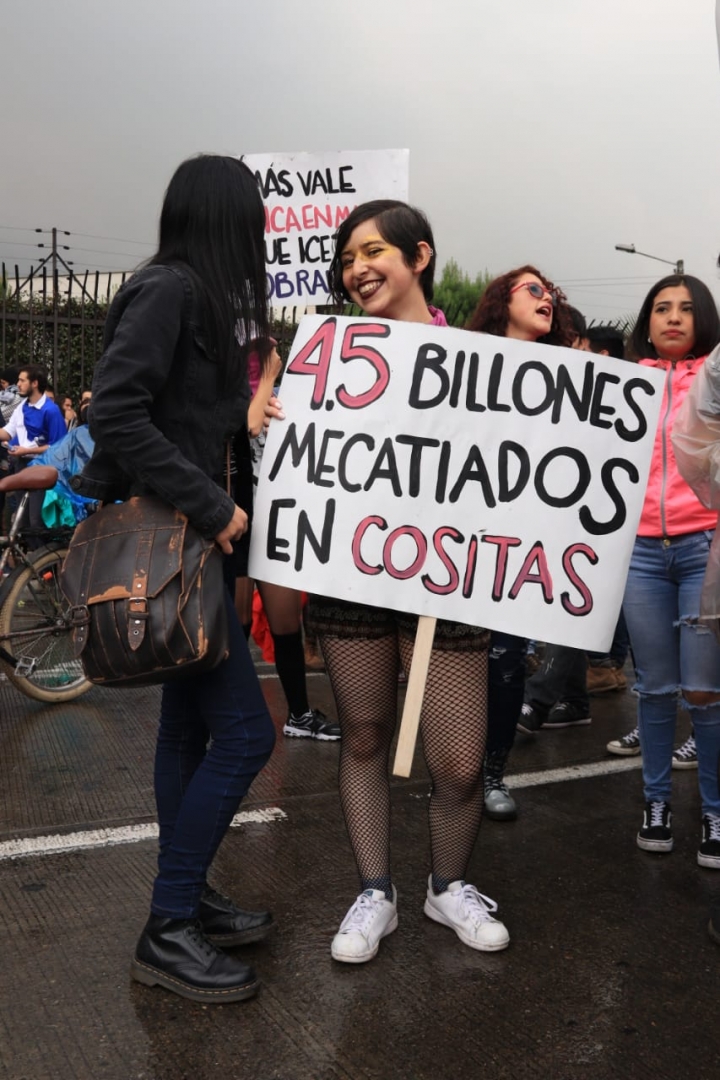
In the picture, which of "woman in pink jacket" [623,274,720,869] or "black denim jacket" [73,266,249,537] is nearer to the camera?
"black denim jacket" [73,266,249,537]

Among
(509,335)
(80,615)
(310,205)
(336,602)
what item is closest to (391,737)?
(336,602)

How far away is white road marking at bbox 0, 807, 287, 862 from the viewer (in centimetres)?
365

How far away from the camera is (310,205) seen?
22.3 ft

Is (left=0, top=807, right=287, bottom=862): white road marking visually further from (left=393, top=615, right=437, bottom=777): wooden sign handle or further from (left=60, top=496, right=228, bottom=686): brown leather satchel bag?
(left=60, top=496, right=228, bottom=686): brown leather satchel bag

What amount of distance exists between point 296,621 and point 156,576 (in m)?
2.61

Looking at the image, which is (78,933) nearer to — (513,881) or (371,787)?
(371,787)

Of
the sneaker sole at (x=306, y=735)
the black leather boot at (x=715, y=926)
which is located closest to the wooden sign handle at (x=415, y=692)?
the black leather boot at (x=715, y=926)

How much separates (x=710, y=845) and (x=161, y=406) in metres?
2.38

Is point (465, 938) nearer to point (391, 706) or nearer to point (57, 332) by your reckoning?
point (391, 706)

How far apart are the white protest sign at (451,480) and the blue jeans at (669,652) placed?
2.60ft

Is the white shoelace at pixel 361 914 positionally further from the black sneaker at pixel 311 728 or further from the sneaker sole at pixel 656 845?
the black sneaker at pixel 311 728

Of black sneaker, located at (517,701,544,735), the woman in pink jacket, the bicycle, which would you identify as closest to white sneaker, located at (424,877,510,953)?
the woman in pink jacket

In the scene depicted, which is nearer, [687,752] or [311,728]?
[687,752]

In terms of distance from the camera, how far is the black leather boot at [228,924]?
2943 millimetres
